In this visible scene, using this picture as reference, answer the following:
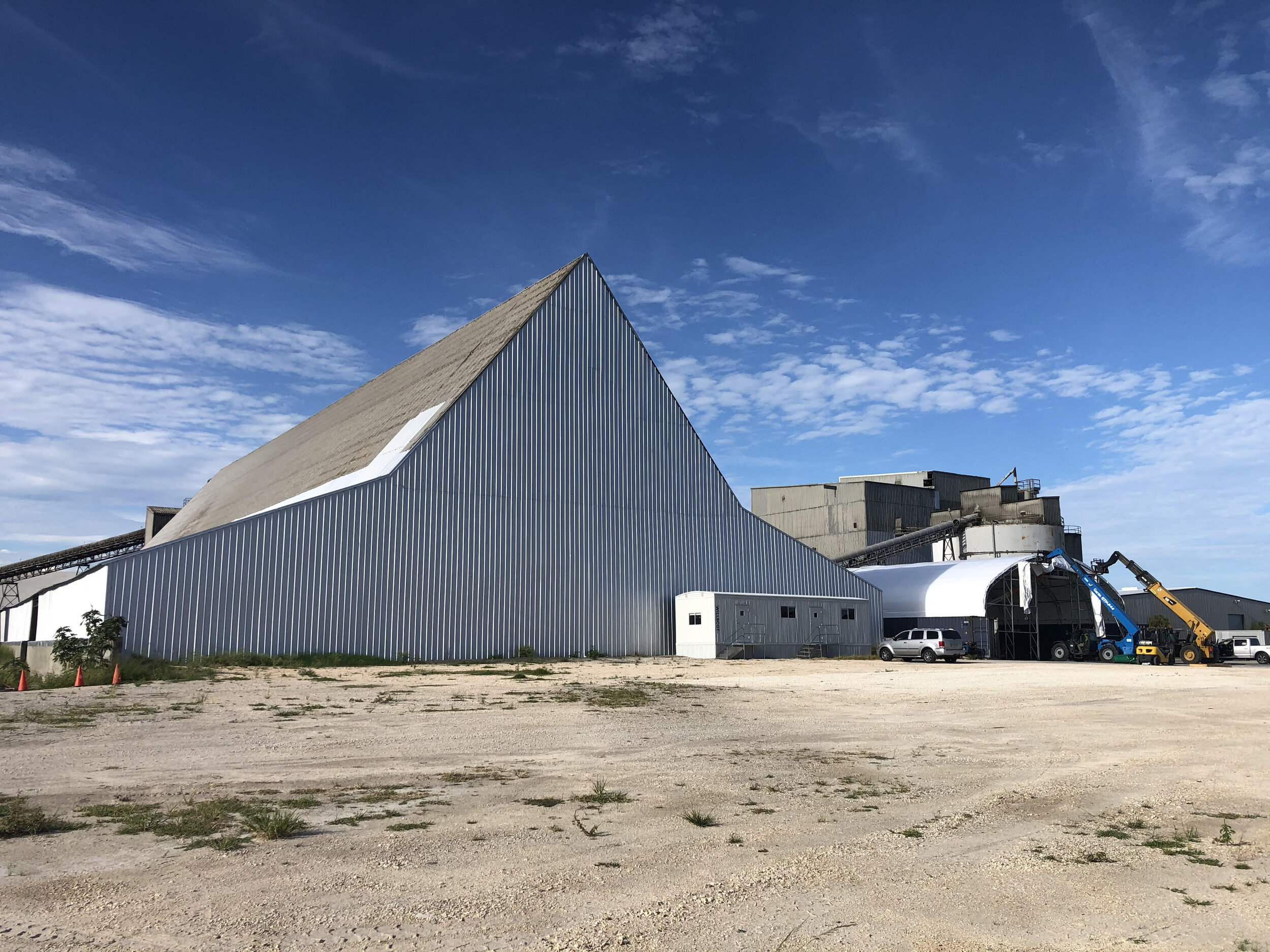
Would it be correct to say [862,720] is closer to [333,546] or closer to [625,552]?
[333,546]

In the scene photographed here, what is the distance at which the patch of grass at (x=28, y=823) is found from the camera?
7586mm

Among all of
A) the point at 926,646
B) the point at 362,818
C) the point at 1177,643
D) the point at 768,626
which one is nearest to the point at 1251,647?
the point at 1177,643

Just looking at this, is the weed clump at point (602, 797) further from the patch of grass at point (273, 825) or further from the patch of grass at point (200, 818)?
the patch of grass at point (200, 818)

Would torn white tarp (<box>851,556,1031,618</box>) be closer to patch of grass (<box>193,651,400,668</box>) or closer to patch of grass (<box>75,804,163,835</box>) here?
patch of grass (<box>193,651,400,668</box>)

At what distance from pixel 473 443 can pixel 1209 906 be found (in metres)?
30.5

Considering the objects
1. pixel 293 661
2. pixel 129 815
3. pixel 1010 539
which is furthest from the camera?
pixel 1010 539

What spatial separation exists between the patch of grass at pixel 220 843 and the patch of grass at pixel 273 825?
0.14 meters

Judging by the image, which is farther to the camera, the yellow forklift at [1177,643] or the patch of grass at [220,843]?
the yellow forklift at [1177,643]

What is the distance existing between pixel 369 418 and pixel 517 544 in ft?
51.5

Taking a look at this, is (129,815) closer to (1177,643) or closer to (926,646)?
(926,646)

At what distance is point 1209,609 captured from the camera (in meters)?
65.9

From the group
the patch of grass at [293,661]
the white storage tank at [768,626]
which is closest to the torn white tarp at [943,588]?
the white storage tank at [768,626]

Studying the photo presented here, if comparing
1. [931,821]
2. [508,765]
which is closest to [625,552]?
[508,765]

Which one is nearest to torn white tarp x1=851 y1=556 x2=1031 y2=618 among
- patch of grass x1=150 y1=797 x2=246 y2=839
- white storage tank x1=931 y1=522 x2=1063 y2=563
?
white storage tank x1=931 y1=522 x2=1063 y2=563
